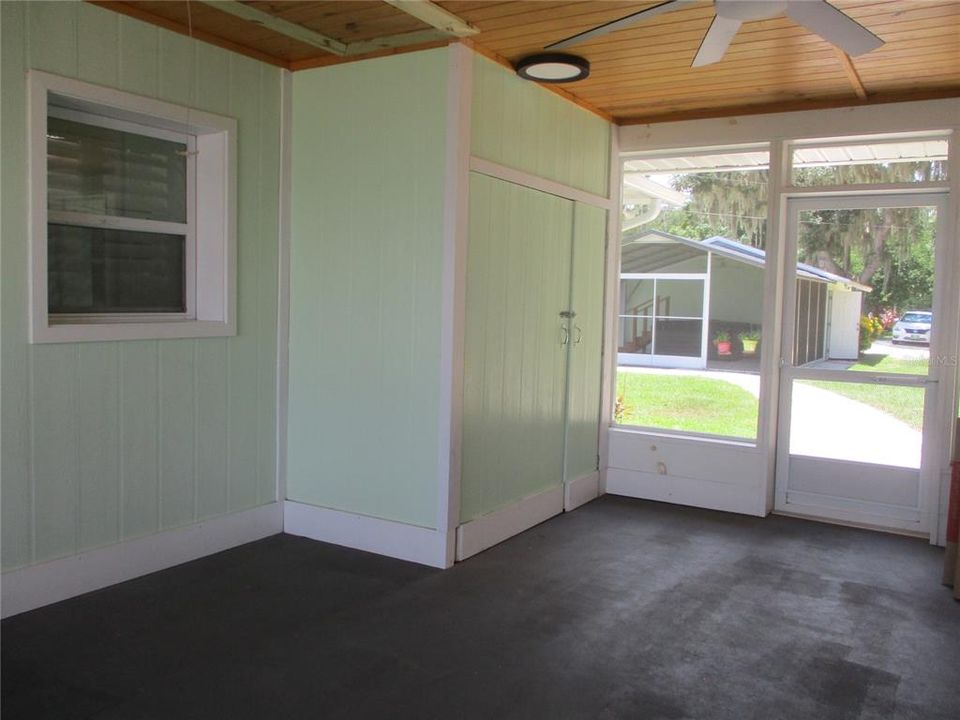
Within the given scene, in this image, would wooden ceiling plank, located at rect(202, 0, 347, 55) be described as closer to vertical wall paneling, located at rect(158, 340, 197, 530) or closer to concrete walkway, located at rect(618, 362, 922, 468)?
vertical wall paneling, located at rect(158, 340, 197, 530)

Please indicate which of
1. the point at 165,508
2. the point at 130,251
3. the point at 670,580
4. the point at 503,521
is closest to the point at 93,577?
the point at 165,508

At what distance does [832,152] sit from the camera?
4.83 m

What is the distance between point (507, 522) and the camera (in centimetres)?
432

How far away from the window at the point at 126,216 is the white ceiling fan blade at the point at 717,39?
2.21 metres

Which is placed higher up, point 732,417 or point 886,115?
point 886,115

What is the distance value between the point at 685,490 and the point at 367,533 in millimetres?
2180

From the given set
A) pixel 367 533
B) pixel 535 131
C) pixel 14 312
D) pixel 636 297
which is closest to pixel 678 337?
pixel 636 297

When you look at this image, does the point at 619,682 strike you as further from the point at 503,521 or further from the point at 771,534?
the point at 771,534

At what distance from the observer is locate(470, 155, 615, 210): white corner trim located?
392cm

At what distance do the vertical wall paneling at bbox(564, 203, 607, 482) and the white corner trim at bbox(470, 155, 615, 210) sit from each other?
6 cm

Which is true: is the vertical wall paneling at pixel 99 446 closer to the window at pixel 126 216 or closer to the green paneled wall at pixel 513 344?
the window at pixel 126 216

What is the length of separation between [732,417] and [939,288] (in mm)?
1367

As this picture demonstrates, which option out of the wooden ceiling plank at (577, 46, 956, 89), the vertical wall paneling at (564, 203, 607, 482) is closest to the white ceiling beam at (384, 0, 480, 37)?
the wooden ceiling plank at (577, 46, 956, 89)

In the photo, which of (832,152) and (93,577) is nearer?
(93,577)
